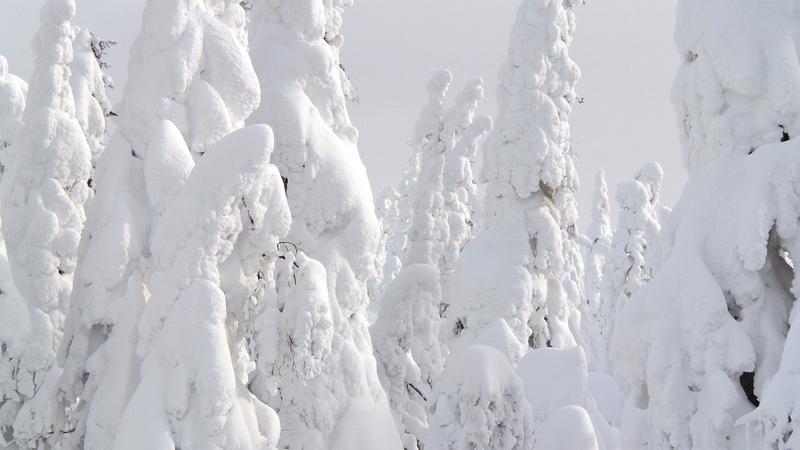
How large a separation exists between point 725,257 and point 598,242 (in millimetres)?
50197

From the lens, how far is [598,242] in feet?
193

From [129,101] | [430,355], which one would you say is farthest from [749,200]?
[430,355]

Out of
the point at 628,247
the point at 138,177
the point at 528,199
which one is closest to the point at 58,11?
the point at 138,177

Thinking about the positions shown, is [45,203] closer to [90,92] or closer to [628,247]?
[90,92]

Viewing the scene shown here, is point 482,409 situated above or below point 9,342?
above

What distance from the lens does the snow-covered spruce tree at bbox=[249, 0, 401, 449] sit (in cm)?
1205

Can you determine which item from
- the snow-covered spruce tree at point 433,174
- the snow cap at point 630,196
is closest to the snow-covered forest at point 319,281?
the snow-covered spruce tree at point 433,174

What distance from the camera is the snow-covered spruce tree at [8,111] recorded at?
69.6ft

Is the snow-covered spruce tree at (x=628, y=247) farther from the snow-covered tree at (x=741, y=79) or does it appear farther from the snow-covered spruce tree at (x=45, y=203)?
the snow-covered tree at (x=741, y=79)

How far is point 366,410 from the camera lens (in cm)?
1216

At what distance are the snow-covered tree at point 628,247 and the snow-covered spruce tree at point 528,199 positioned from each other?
18.6 metres

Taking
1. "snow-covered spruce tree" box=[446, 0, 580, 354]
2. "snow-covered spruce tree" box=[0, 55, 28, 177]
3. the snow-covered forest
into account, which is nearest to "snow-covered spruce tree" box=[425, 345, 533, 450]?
the snow-covered forest

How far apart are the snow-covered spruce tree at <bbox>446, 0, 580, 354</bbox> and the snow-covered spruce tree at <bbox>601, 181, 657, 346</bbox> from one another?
18.6 metres

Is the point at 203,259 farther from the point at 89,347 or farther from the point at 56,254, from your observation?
the point at 56,254
